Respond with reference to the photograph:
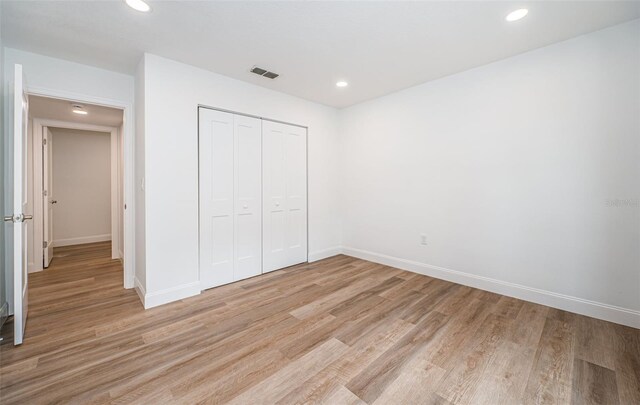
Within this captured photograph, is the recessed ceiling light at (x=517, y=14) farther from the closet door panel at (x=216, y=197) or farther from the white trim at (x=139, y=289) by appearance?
the white trim at (x=139, y=289)

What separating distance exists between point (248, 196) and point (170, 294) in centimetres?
141

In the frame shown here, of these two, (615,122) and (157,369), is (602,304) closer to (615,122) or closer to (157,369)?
(615,122)

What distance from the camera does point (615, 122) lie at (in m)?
2.27

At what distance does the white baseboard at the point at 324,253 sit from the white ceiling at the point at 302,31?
270 cm

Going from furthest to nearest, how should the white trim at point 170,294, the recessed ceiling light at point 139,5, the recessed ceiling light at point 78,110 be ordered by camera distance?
the recessed ceiling light at point 78,110 → the white trim at point 170,294 → the recessed ceiling light at point 139,5

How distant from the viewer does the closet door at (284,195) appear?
3.67 m

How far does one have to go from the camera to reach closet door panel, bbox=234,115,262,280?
336 centimetres

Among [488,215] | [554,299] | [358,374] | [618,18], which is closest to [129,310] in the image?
[358,374]

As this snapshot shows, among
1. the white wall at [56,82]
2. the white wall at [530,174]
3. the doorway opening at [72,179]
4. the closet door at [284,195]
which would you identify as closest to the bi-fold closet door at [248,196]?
the closet door at [284,195]

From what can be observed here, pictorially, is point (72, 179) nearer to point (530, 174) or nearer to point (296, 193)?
point (296, 193)

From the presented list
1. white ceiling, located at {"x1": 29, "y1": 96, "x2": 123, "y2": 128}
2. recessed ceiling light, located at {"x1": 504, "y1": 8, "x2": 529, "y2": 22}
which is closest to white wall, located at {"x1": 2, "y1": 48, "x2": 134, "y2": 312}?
white ceiling, located at {"x1": 29, "y1": 96, "x2": 123, "y2": 128}

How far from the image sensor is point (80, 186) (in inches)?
221

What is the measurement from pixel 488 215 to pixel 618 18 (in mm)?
1945

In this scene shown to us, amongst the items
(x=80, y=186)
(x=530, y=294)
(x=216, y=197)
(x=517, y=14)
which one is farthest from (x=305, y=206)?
(x=80, y=186)
